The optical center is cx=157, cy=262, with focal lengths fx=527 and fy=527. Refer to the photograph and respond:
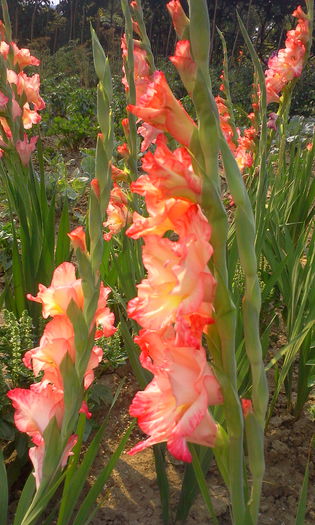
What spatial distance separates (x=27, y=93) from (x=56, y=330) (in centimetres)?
176

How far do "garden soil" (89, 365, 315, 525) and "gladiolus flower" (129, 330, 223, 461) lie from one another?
727mm

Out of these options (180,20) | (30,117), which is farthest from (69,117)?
(180,20)

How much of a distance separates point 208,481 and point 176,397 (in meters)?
1.01

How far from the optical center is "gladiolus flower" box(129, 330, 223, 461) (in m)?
0.58

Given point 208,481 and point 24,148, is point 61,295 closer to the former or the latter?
point 208,481

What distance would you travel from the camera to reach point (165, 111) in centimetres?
64

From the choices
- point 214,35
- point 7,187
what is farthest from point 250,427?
point 214,35

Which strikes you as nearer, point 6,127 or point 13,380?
point 13,380

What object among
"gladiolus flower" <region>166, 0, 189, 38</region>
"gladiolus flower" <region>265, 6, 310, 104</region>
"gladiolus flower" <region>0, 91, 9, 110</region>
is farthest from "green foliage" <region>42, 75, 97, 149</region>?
A: "gladiolus flower" <region>166, 0, 189, 38</region>

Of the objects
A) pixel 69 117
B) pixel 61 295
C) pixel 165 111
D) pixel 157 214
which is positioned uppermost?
pixel 69 117

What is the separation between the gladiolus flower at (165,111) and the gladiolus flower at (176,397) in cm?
24

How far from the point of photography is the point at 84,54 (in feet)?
38.5

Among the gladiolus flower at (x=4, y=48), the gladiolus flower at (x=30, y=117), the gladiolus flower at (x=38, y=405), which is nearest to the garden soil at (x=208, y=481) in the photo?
the gladiolus flower at (x=38, y=405)

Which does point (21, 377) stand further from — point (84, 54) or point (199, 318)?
point (84, 54)
